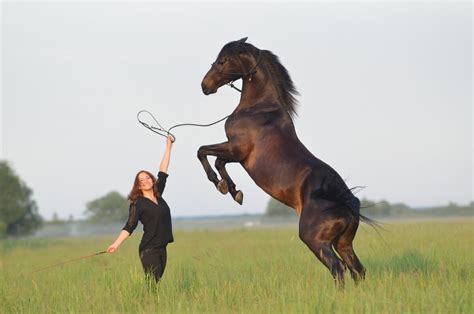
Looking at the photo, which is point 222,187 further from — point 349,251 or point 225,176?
point 349,251

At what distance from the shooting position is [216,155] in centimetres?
744

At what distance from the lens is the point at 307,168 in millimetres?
6793

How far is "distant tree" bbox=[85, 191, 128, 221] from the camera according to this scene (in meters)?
83.6

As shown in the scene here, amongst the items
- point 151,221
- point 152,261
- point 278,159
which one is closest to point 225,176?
point 278,159

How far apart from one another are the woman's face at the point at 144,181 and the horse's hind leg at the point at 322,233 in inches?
74.1

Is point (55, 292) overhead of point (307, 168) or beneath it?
beneath

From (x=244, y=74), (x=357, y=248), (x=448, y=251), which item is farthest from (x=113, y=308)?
(x=357, y=248)

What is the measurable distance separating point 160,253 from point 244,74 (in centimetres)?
258

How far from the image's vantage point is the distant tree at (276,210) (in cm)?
9132

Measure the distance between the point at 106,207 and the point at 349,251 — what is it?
8150cm

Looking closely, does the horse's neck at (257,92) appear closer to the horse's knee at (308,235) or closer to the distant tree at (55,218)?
the horse's knee at (308,235)

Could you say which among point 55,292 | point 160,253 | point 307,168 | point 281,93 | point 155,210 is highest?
point 281,93

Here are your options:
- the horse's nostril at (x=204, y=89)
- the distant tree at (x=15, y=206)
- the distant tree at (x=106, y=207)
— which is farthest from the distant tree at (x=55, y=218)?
the horse's nostril at (x=204, y=89)

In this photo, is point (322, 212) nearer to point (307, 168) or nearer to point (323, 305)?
point (307, 168)
